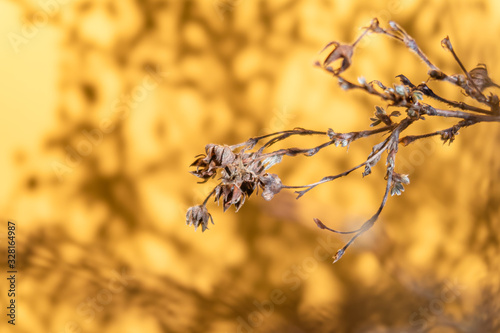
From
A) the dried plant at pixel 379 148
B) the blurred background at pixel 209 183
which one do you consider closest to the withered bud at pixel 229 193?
the dried plant at pixel 379 148

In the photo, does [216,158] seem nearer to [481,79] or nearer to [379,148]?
[379,148]

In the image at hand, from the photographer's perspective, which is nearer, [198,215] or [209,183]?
[198,215]

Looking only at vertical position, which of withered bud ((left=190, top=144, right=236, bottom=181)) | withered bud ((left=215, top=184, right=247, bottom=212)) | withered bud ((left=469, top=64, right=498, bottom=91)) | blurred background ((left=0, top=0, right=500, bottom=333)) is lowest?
withered bud ((left=215, top=184, right=247, bottom=212))

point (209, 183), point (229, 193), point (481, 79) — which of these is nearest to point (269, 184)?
point (229, 193)

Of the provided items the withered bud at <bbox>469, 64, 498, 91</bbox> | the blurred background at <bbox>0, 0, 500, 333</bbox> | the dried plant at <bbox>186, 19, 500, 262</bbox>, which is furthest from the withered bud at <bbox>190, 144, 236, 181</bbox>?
the blurred background at <bbox>0, 0, 500, 333</bbox>

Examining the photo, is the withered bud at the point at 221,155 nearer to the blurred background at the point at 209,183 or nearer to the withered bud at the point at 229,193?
the withered bud at the point at 229,193

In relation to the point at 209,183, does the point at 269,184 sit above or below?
below

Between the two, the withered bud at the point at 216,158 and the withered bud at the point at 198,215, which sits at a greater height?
the withered bud at the point at 216,158

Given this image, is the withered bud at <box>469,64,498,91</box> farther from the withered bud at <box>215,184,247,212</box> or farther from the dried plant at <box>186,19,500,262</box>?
the withered bud at <box>215,184,247,212</box>

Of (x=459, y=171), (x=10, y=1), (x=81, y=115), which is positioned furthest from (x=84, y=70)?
(x=459, y=171)
